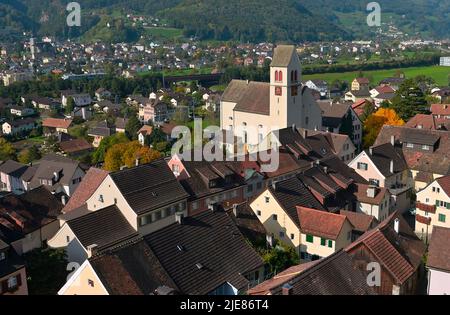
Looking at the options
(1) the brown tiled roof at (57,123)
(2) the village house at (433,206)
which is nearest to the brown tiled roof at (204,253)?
(2) the village house at (433,206)

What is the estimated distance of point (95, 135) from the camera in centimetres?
9175

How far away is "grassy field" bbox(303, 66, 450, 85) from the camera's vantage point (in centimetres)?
14675

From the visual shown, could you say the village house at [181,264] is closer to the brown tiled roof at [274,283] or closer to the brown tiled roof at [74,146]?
the brown tiled roof at [274,283]

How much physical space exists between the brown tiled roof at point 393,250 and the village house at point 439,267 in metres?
1.00

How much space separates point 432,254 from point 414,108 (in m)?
44.9

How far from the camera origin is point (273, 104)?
58.9 m

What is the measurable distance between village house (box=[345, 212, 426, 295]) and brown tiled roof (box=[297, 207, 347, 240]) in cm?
407

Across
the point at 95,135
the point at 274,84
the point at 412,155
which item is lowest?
the point at 95,135

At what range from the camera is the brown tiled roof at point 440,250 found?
24.3 m

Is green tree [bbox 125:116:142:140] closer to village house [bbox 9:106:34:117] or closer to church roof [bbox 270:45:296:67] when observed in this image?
church roof [bbox 270:45:296:67]

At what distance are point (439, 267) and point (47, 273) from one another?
66.3 ft

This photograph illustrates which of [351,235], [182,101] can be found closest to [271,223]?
[351,235]

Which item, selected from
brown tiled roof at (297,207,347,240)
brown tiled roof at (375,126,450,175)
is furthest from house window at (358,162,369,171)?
brown tiled roof at (297,207,347,240)

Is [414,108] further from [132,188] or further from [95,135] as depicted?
[95,135]
